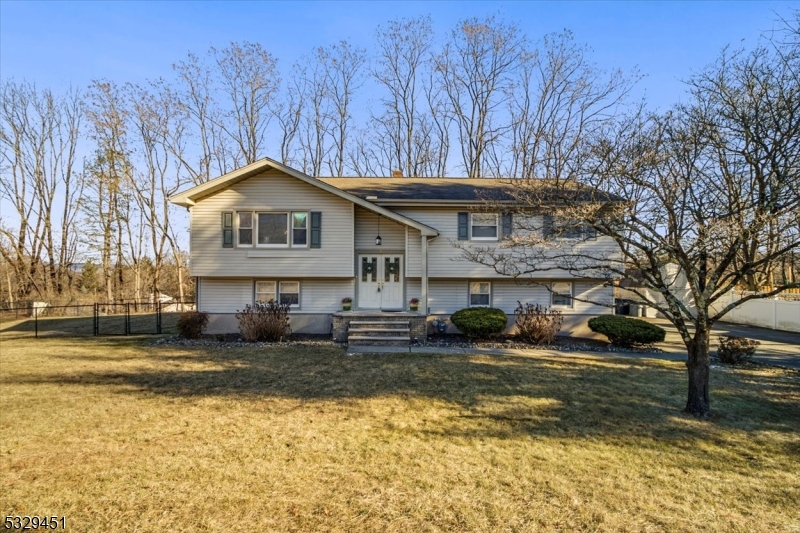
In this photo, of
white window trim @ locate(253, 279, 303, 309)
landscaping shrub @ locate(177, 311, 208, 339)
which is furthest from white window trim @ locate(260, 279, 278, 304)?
landscaping shrub @ locate(177, 311, 208, 339)

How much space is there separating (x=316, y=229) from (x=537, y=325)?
323 inches

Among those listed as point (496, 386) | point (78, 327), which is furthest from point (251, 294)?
point (496, 386)

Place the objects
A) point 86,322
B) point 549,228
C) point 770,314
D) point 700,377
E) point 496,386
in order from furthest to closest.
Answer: point 86,322 < point 770,314 < point 549,228 < point 496,386 < point 700,377

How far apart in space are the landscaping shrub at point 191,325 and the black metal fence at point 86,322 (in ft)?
5.20

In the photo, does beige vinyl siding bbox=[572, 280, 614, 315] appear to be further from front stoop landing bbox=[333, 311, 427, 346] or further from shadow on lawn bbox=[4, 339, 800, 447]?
front stoop landing bbox=[333, 311, 427, 346]

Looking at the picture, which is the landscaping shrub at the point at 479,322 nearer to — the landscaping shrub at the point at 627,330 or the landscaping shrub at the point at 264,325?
the landscaping shrub at the point at 627,330

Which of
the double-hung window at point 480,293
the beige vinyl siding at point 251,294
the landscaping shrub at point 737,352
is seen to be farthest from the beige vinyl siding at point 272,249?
the landscaping shrub at point 737,352

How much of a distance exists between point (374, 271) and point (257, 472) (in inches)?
443

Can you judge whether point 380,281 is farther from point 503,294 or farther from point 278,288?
point 503,294

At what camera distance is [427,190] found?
16.2 m

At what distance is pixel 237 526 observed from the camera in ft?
10.6

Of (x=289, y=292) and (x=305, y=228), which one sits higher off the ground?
(x=305, y=228)

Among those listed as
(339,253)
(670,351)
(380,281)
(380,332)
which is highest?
(339,253)

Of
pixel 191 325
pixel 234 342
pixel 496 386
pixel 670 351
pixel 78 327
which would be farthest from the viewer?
pixel 78 327
